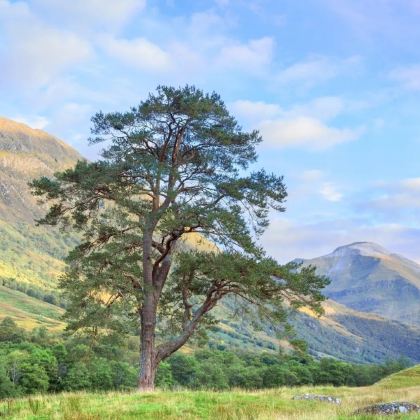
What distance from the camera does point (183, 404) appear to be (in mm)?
18859

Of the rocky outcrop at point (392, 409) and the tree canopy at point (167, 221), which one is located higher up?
the tree canopy at point (167, 221)

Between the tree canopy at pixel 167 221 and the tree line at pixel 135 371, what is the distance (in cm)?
3310

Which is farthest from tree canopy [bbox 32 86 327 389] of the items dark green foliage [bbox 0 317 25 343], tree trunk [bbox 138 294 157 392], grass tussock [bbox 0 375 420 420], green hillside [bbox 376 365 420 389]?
dark green foliage [bbox 0 317 25 343]

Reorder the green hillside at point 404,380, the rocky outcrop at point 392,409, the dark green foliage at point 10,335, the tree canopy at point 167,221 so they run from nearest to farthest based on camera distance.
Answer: the rocky outcrop at point 392,409, the tree canopy at point 167,221, the green hillside at point 404,380, the dark green foliage at point 10,335

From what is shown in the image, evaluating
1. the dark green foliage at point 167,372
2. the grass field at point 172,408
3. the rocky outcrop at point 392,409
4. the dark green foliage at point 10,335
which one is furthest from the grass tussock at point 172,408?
the dark green foliage at point 10,335

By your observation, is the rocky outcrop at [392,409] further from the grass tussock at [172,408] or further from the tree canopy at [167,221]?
the tree canopy at [167,221]

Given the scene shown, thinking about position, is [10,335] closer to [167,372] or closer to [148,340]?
[167,372]

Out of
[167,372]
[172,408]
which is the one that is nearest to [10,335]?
[167,372]

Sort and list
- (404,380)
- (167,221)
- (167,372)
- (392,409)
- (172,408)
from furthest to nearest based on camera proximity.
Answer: (167,372) < (404,380) < (167,221) < (392,409) < (172,408)

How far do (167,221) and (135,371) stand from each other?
323ft

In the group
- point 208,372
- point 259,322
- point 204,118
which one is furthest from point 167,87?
point 208,372

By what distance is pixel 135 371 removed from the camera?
382 feet

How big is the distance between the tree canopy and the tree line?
109 ft

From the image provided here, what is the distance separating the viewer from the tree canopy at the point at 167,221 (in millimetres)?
26547
